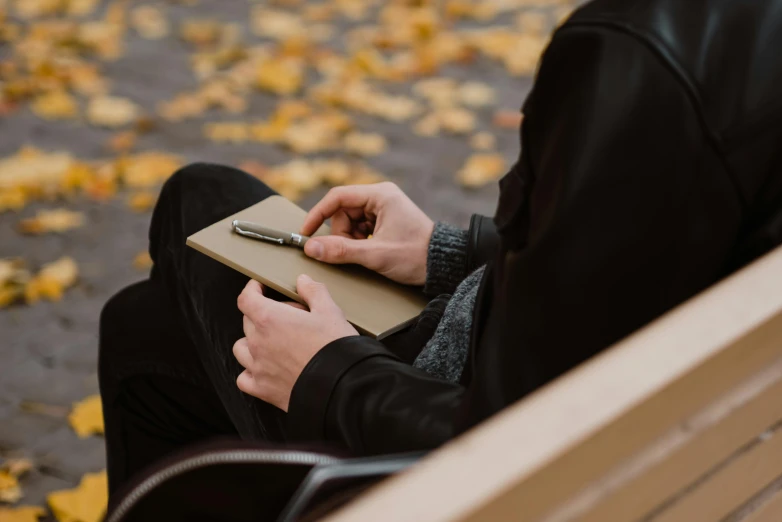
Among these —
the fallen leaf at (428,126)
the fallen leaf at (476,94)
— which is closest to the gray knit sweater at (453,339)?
the fallen leaf at (428,126)

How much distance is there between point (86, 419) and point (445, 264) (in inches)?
36.7

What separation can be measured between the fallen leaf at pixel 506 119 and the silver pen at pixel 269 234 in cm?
157

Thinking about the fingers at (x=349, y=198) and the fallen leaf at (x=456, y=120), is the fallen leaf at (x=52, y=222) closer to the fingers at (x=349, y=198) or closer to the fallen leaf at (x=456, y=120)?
the fallen leaf at (x=456, y=120)

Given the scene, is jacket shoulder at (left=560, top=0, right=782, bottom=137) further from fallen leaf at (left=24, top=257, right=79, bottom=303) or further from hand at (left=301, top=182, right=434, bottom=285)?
fallen leaf at (left=24, top=257, right=79, bottom=303)

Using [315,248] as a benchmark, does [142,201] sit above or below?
below

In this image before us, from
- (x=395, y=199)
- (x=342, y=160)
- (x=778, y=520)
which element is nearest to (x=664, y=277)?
(x=778, y=520)

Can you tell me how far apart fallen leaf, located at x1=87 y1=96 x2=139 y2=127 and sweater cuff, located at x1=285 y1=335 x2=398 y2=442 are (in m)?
1.88

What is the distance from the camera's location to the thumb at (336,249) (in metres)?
1.16

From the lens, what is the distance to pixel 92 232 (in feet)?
7.23

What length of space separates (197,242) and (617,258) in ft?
2.13

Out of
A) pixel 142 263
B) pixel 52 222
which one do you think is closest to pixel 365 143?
pixel 142 263

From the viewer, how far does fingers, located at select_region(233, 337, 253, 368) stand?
40.3 inches

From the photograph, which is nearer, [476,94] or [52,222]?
[52,222]

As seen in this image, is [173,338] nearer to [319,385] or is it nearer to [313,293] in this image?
[313,293]
